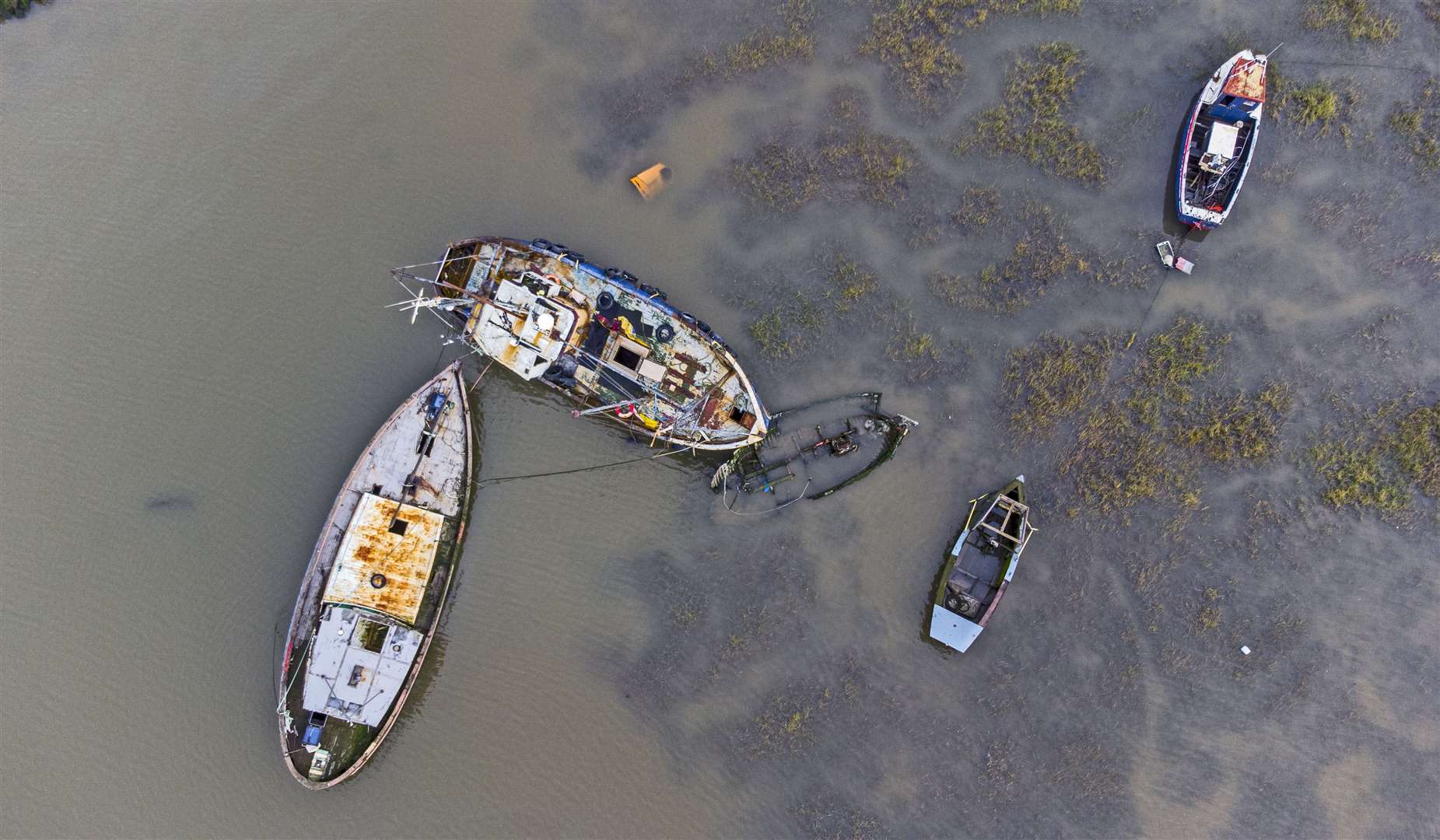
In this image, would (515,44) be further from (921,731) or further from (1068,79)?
(921,731)

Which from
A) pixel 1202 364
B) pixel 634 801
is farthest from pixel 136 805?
pixel 1202 364

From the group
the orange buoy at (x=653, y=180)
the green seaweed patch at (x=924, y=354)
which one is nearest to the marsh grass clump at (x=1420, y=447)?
the green seaweed patch at (x=924, y=354)

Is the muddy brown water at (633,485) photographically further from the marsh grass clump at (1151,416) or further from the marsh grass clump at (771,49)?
the marsh grass clump at (1151,416)

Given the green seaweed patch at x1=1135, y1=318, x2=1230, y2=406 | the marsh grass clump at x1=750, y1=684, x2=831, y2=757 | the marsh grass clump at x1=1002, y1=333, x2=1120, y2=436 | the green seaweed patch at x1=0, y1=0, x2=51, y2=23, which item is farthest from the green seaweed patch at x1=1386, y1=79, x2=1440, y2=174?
the green seaweed patch at x1=0, y1=0, x2=51, y2=23

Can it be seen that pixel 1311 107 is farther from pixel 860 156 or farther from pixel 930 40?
pixel 860 156

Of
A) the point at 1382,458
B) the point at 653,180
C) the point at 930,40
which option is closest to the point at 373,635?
the point at 653,180

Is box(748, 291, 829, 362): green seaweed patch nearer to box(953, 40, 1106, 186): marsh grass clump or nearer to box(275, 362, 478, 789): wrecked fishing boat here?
box(953, 40, 1106, 186): marsh grass clump

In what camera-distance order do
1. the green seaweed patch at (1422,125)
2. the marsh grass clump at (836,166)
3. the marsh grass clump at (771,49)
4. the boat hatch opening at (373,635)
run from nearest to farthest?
the boat hatch opening at (373,635) < the green seaweed patch at (1422,125) < the marsh grass clump at (836,166) < the marsh grass clump at (771,49)
